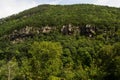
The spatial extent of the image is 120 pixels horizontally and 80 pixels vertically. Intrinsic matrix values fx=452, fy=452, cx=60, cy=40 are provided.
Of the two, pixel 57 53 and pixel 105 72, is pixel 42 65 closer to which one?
pixel 57 53

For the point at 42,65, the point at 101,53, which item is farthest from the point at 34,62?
the point at 101,53

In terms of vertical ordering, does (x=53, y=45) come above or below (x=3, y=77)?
above

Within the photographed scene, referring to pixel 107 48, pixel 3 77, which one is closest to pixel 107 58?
pixel 107 48

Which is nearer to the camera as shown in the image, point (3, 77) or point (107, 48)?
point (107, 48)

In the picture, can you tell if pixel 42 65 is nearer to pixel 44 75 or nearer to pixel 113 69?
pixel 44 75

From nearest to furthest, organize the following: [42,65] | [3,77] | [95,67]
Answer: [42,65]
[95,67]
[3,77]

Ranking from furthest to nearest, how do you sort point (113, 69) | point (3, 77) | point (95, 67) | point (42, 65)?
point (3, 77), point (95, 67), point (42, 65), point (113, 69)

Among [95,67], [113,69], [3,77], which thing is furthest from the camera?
[3,77]

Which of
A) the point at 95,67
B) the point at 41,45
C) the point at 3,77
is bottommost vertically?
the point at 3,77

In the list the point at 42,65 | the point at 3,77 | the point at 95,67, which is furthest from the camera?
the point at 3,77
